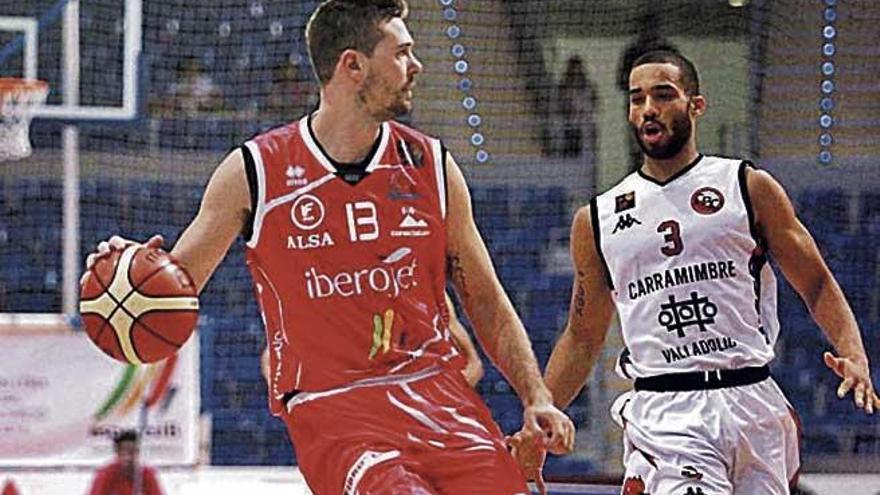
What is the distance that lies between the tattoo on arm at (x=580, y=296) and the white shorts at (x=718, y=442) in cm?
42

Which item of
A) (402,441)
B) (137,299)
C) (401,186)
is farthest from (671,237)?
(137,299)

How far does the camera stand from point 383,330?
4.32 m

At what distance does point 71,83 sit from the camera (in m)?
8.80

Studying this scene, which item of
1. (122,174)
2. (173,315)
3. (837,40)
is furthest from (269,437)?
(173,315)

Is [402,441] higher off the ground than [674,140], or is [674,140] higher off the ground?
[674,140]

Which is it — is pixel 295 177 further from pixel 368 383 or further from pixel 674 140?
pixel 674 140

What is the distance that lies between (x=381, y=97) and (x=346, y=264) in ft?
1.43

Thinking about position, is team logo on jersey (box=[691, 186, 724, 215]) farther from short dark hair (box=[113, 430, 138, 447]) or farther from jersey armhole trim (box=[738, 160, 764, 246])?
short dark hair (box=[113, 430, 138, 447])

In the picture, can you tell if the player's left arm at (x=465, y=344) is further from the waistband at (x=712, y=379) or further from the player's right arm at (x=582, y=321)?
the waistband at (x=712, y=379)

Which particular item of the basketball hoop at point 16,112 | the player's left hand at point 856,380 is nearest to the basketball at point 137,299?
the player's left hand at point 856,380

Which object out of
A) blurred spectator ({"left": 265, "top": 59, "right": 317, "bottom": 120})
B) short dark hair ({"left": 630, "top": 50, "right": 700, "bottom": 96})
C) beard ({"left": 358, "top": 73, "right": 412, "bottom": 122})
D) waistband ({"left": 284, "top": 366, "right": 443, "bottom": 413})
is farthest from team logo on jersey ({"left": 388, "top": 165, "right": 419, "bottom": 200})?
blurred spectator ({"left": 265, "top": 59, "right": 317, "bottom": 120})

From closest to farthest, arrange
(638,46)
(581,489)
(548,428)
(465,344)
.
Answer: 1. (548,428)
2. (465,344)
3. (581,489)
4. (638,46)

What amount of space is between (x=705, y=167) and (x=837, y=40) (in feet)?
17.0

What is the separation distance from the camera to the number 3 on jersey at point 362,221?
4.39m
